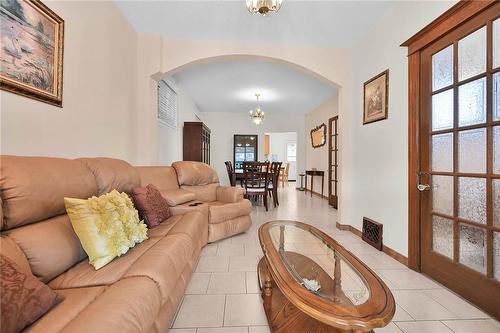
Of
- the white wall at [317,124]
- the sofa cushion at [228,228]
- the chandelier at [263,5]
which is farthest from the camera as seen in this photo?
the white wall at [317,124]

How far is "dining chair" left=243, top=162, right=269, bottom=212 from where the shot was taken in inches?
177

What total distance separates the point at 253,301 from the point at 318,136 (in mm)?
5579

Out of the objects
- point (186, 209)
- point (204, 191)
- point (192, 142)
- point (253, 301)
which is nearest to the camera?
point (253, 301)

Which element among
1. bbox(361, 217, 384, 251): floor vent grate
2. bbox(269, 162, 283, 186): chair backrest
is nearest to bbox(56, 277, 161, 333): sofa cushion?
bbox(361, 217, 384, 251): floor vent grate

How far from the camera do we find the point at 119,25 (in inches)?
105

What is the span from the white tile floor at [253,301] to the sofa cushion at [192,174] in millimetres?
1027

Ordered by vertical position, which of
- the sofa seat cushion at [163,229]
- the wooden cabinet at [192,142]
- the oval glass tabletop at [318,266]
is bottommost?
the oval glass tabletop at [318,266]

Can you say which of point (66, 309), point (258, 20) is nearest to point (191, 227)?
point (66, 309)

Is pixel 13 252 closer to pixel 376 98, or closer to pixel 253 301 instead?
pixel 253 301

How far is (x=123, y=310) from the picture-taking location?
800 millimetres

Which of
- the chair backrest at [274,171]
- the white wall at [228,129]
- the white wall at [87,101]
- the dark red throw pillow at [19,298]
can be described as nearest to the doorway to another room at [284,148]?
the white wall at [228,129]

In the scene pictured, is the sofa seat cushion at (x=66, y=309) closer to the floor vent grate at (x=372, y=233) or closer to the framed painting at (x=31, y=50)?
the framed painting at (x=31, y=50)

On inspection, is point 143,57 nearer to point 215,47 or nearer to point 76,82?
point 215,47

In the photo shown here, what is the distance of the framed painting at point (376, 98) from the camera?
8.43ft
